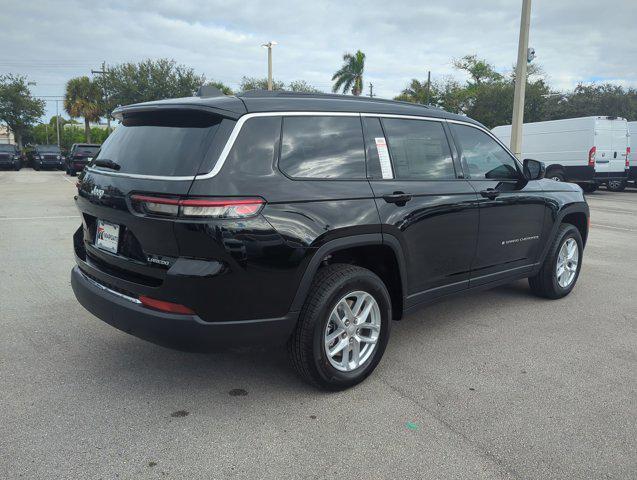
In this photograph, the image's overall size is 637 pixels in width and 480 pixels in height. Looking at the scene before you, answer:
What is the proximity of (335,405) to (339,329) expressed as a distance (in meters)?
0.45

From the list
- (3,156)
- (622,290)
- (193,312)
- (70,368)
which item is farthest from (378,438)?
(3,156)

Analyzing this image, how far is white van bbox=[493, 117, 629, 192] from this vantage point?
17.2 meters

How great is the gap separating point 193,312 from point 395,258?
4.61 ft

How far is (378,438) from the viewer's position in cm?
280

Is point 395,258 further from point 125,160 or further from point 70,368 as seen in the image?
point 70,368

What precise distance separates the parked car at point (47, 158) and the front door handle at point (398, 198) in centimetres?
3371

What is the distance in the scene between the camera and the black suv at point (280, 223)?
277cm

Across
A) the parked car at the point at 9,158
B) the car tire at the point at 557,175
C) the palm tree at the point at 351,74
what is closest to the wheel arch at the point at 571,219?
the car tire at the point at 557,175

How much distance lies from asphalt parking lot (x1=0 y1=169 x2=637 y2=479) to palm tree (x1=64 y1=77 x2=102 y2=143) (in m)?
52.5

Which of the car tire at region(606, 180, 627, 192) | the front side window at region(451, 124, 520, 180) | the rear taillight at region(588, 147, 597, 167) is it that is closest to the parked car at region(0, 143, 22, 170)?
the rear taillight at region(588, 147, 597, 167)

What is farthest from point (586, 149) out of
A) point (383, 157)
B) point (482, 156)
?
point (383, 157)

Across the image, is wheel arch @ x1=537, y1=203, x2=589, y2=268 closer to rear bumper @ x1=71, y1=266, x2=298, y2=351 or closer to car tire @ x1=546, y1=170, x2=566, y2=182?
rear bumper @ x1=71, y1=266, x2=298, y2=351

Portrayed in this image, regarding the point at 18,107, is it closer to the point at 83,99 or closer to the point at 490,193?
the point at 83,99

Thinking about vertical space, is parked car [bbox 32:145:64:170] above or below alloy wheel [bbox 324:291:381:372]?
above
